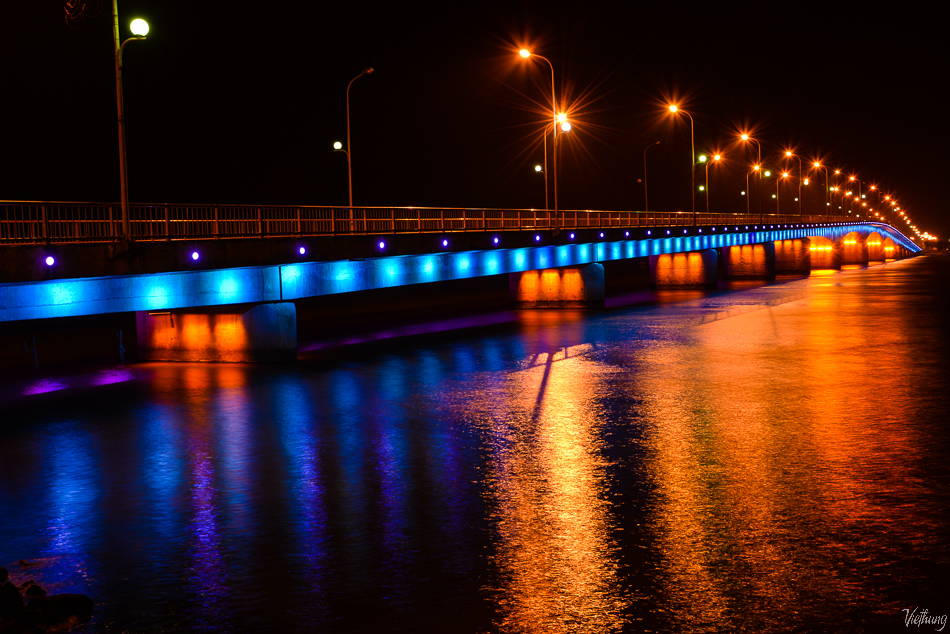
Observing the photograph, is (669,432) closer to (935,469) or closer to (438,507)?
(935,469)

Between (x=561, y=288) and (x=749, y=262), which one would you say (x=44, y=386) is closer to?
(x=561, y=288)

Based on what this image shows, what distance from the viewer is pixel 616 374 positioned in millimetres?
26703

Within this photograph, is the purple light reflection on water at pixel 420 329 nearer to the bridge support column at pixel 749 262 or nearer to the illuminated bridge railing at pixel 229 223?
the illuminated bridge railing at pixel 229 223

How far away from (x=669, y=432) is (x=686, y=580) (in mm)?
8515

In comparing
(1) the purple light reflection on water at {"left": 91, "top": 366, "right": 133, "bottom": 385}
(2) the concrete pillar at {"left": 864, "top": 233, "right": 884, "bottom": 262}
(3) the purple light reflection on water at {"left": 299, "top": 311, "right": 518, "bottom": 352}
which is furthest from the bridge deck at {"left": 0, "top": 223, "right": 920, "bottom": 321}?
(2) the concrete pillar at {"left": 864, "top": 233, "right": 884, "bottom": 262}

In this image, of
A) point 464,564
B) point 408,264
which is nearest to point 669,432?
point 464,564

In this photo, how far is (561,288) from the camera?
54312 mm

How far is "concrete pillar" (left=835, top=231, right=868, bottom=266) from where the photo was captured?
15175 centimetres

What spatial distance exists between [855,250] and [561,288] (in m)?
115

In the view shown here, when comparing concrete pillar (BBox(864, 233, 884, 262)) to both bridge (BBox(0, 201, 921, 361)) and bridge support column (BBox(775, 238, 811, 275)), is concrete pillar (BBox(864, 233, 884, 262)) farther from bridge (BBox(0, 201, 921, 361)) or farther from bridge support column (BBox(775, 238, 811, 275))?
bridge (BBox(0, 201, 921, 361))

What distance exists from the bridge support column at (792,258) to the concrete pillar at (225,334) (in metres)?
85.3

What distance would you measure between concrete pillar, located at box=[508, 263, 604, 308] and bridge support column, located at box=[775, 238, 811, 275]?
5814 centimetres

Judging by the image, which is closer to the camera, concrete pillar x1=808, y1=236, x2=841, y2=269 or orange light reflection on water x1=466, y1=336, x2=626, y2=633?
orange light reflection on water x1=466, y1=336, x2=626, y2=633

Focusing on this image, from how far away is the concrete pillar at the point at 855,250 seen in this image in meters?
152
